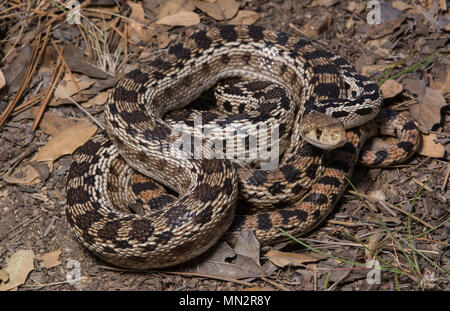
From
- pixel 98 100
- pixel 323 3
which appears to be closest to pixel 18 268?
pixel 98 100

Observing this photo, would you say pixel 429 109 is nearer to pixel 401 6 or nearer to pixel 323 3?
pixel 401 6

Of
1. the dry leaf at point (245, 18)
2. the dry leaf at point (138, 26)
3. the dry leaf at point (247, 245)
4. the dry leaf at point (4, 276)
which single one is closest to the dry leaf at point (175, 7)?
the dry leaf at point (138, 26)

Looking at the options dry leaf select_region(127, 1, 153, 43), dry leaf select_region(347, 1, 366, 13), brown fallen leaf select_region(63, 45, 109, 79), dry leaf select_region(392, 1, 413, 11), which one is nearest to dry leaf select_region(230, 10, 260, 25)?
dry leaf select_region(127, 1, 153, 43)

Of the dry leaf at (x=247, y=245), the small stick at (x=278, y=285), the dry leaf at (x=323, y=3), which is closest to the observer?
the small stick at (x=278, y=285)

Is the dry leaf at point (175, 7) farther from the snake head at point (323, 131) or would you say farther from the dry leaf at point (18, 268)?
the dry leaf at point (18, 268)

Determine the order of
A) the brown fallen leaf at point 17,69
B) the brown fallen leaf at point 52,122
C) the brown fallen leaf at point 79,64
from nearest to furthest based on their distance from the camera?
the brown fallen leaf at point 52,122, the brown fallen leaf at point 17,69, the brown fallen leaf at point 79,64

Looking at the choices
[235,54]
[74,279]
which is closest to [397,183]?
[235,54]

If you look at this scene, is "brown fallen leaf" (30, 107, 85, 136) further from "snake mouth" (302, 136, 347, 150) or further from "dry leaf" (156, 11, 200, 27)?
"snake mouth" (302, 136, 347, 150)
